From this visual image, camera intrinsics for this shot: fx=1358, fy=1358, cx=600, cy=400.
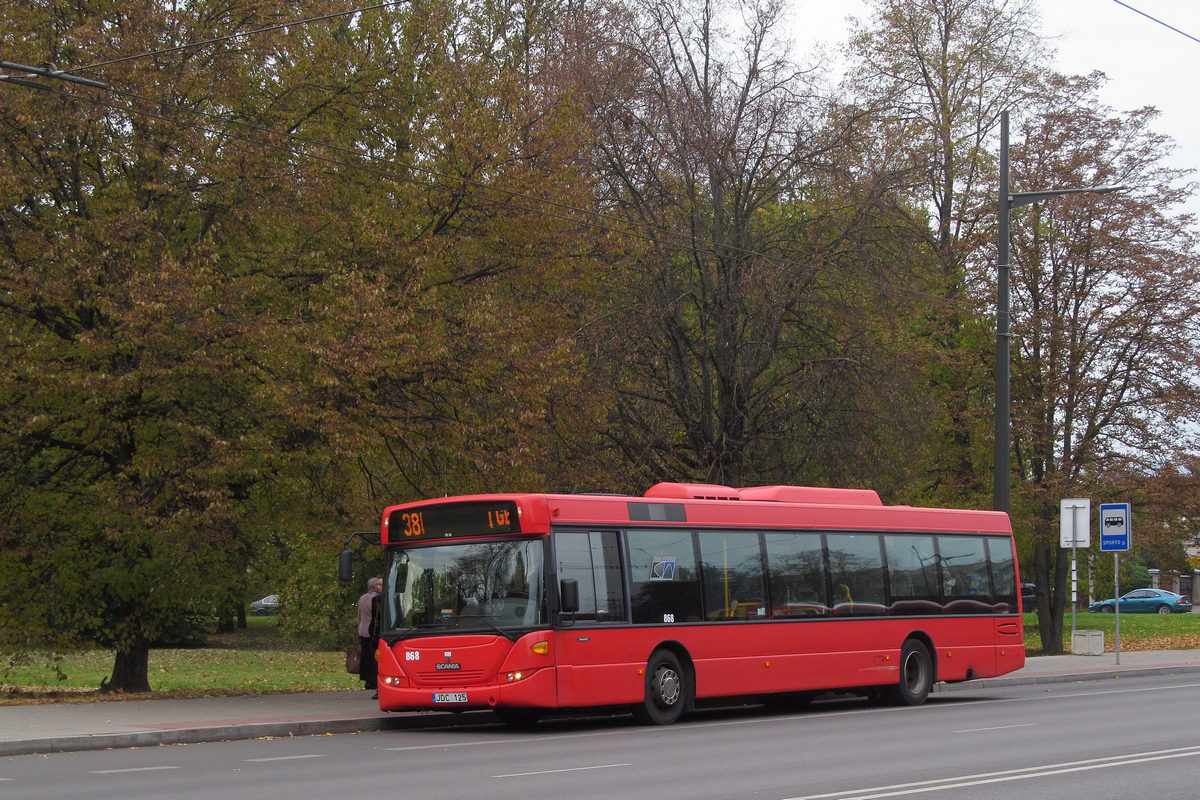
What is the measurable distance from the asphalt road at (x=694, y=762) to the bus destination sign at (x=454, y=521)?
7.84ft

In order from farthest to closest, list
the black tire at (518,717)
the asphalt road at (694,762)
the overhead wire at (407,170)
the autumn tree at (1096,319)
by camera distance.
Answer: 1. the autumn tree at (1096,319)
2. the overhead wire at (407,170)
3. the black tire at (518,717)
4. the asphalt road at (694,762)

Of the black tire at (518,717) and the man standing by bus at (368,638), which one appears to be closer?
the black tire at (518,717)

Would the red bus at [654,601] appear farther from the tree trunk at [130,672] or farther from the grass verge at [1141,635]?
the grass verge at [1141,635]

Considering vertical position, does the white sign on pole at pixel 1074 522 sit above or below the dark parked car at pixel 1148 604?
above

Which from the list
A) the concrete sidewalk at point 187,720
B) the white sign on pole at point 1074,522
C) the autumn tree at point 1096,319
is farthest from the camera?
the autumn tree at point 1096,319

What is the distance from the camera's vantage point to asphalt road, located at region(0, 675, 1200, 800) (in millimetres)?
10375

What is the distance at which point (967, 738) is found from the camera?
1455 centimetres

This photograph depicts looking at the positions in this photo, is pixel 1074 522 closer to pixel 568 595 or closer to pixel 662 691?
pixel 662 691

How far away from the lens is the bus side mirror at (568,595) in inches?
608

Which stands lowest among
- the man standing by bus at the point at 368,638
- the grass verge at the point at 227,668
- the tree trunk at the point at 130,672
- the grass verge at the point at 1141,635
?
the grass verge at the point at 1141,635

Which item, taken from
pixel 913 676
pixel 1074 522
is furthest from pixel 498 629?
pixel 1074 522

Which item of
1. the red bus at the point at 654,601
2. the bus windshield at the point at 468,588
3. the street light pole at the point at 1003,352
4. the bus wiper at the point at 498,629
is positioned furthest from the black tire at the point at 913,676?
the bus wiper at the point at 498,629

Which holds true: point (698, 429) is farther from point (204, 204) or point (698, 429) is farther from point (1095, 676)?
point (204, 204)

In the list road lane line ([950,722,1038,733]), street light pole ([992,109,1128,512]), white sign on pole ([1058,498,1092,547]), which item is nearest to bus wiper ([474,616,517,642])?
road lane line ([950,722,1038,733])
